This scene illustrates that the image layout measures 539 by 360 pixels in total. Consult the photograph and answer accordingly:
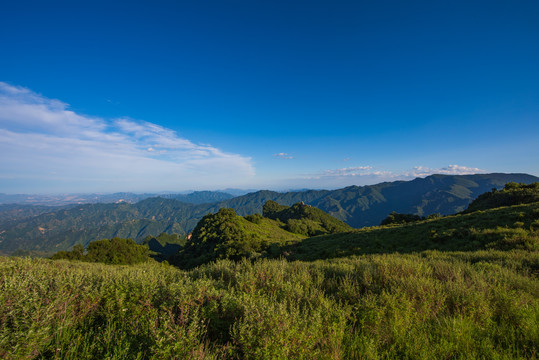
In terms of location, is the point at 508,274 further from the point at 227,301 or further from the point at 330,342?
the point at 227,301

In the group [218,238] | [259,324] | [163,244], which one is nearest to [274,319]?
[259,324]

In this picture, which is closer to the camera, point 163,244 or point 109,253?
point 109,253

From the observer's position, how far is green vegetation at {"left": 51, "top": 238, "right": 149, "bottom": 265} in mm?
37969

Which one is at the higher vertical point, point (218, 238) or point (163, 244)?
point (218, 238)

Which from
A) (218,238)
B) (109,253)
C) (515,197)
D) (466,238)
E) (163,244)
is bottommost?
(163,244)

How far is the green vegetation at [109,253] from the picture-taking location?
38.0m

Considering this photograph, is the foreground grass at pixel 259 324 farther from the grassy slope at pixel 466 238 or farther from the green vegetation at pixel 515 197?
the green vegetation at pixel 515 197

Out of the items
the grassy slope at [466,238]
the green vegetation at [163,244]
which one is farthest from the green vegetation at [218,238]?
the green vegetation at [163,244]

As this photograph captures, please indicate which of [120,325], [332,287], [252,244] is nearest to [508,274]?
[332,287]

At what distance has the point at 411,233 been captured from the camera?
1727 centimetres

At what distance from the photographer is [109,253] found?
41625mm

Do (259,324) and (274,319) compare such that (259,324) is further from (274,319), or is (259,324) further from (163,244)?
(163,244)

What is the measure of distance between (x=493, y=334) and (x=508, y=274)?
10.1 feet

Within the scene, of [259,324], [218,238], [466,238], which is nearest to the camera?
[259,324]
